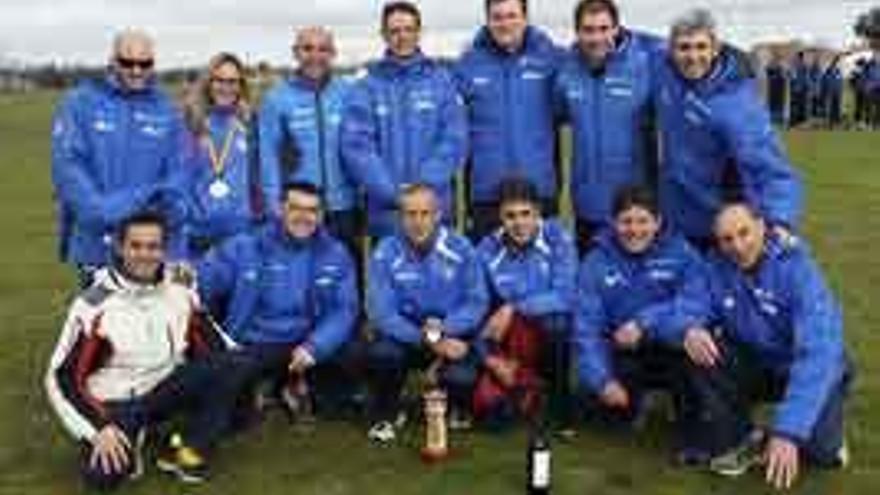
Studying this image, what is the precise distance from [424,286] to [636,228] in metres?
1.21

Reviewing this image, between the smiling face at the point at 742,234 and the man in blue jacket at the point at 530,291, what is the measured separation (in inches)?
45.7

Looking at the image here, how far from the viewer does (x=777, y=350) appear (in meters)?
8.09

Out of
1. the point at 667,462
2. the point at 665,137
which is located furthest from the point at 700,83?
the point at 667,462

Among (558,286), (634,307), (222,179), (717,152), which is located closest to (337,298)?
(558,286)

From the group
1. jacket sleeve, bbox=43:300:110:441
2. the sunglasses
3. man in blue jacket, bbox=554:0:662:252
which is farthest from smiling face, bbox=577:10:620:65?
jacket sleeve, bbox=43:300:110:441

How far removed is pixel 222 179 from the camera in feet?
31.8

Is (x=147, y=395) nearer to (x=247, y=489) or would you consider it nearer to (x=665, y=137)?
(x=247, y=489)

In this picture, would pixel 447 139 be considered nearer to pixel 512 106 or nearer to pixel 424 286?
pixel 512 106

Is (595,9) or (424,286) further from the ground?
(595,9)

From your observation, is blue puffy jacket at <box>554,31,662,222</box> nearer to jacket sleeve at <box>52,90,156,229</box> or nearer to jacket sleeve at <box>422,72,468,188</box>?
jacket sleeve at <box>422,72,468,188</box>

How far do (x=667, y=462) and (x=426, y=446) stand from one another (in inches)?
49.0

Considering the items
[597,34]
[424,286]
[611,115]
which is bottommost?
[424,286]

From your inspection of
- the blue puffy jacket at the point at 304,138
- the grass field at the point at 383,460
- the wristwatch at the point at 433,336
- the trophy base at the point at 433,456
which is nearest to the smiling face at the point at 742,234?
the grass field at the point at 383,460

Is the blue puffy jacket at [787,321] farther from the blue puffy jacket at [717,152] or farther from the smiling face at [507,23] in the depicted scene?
the smiling face at [507,23]
